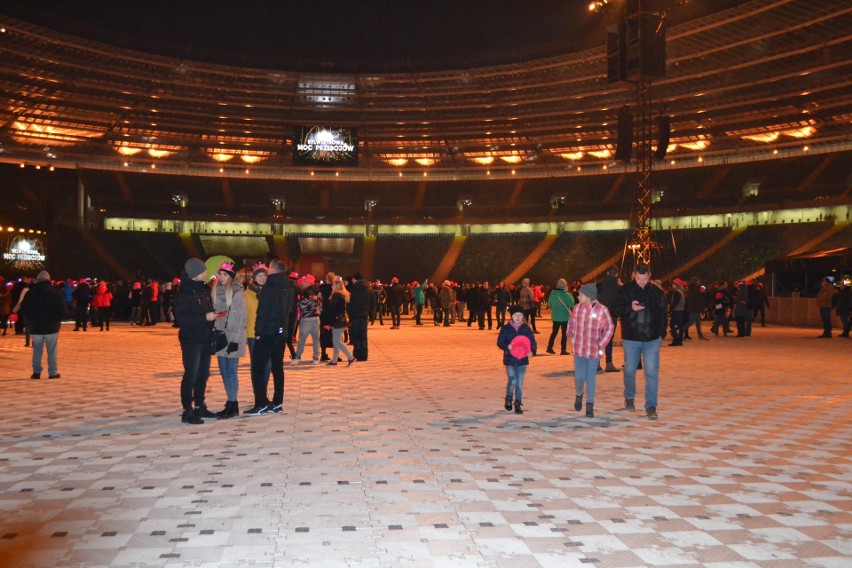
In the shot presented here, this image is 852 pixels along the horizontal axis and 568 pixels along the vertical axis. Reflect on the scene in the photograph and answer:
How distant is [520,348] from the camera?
337 inches

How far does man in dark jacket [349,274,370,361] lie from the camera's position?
1420cm

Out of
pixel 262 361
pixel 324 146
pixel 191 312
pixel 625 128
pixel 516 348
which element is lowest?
pixel 262 361

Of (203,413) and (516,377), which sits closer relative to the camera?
(203,413)

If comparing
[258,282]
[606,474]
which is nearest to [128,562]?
[606,474]

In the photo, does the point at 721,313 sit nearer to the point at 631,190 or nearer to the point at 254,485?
the point at 254,485

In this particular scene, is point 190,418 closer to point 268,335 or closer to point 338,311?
point 268,335

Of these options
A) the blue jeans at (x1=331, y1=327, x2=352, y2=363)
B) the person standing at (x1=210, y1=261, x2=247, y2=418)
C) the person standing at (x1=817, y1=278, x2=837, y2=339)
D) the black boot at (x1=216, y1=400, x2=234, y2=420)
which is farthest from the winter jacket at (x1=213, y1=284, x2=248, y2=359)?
the person standing at (x1=817, y1=278, x2=837, y2=339)

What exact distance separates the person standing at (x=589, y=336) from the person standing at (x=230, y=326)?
13.0ft

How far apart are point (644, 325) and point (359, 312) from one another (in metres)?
6.87

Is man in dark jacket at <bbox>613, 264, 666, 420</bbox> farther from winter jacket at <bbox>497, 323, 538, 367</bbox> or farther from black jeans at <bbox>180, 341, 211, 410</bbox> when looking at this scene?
black jeans at <bbox>180, 341, 211, 410</bbox>

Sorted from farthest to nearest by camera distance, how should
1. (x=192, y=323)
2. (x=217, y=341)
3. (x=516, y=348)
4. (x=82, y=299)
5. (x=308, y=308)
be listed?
1. (x=82, y=299)
2. (x=308, y=308)
3. (x=516, y=348)
4. (x=217, y=341)
5. (x=192, y=323)

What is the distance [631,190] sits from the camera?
53.5 metres

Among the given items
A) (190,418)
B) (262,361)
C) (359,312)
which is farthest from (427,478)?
(359,312)

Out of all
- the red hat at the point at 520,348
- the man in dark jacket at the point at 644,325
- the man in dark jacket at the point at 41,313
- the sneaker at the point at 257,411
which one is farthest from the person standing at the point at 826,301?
the man in dark jacket at the point at 41,313
